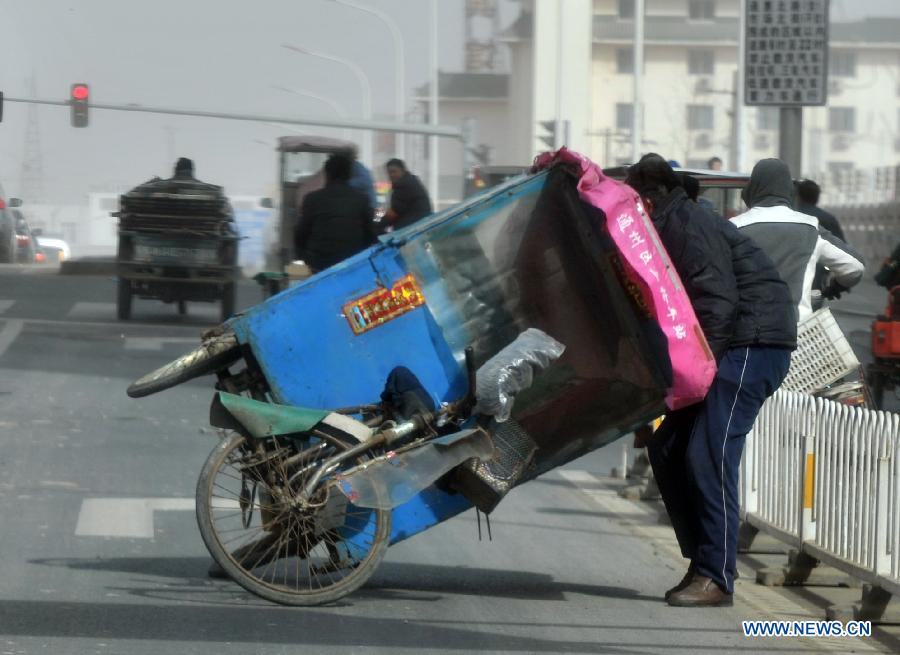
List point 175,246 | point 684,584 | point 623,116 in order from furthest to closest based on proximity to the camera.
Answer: point 623,116
point 175,246
point 684,584

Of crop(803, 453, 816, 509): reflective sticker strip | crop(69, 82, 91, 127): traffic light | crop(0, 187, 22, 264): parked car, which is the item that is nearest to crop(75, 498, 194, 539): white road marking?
crop(803, 453, 816, 509): reflective sticker strip

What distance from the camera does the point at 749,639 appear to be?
6555 millimetres

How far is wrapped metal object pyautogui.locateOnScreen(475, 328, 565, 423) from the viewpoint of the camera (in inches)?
265

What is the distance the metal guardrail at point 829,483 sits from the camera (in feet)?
22.9

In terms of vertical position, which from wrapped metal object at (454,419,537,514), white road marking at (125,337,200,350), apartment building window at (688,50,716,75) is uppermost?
apartment building window at (688,50,716,75)

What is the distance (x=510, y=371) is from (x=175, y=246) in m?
16.9

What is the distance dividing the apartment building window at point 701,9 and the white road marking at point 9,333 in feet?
271

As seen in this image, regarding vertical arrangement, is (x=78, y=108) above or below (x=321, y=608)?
above

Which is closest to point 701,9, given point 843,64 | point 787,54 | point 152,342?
point 843,64

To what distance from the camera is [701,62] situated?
9981cm

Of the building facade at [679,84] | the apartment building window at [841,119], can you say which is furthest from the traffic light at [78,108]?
the apartment building window at [841,119]

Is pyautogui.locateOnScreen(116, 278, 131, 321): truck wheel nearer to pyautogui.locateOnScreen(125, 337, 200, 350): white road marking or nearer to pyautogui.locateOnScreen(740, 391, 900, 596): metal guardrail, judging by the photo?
pyautogui.locateOnScreen(125, 337, 200, 350): white road marking

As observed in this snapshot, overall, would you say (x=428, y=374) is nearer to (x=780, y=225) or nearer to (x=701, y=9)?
(x=780, y=225)

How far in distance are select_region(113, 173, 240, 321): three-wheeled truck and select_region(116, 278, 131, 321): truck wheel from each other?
3 centimetres
